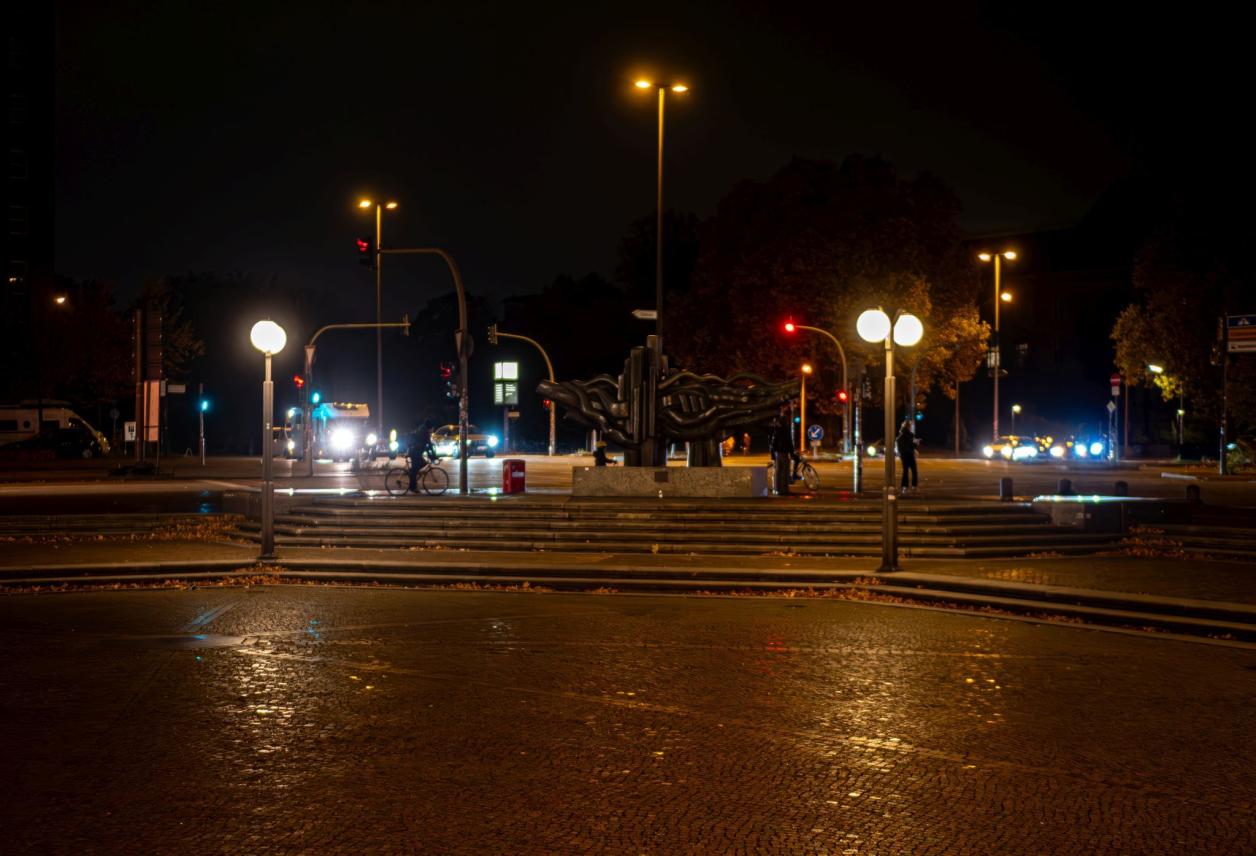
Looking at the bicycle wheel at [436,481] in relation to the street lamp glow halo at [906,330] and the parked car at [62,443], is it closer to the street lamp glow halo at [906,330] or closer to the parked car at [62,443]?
the street lamp glow halo at [906,330]

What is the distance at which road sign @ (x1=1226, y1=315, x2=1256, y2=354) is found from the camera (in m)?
28.8

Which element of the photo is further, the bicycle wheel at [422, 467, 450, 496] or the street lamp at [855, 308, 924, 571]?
the bicycle wheel at [422, 467, 450, 496]

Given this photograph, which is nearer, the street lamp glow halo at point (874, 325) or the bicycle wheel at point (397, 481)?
the street lamp glow halo at point (874, 325)

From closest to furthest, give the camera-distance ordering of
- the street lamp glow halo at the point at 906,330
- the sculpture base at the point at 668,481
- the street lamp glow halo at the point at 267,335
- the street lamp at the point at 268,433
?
1. the street lamp glow halo at the point at 906,330
2. the street lamp at the point at 268,433
3. the street lamp glow halo at the point at 267,335
4. the sculpture base at the point at 668,481

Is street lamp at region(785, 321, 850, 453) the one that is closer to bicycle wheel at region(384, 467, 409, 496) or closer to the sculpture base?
bicycle wheel at region(384, 467, 409, 496)

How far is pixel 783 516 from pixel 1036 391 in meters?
62.7

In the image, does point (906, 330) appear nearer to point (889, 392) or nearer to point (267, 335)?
point (889, 392)

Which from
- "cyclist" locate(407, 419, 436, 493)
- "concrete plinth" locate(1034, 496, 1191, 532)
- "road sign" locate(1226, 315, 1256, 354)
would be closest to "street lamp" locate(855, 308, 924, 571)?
"concrete plinth" locate(1034, 496, 1191, 532)

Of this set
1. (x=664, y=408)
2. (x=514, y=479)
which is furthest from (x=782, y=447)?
(x=514, y=479)

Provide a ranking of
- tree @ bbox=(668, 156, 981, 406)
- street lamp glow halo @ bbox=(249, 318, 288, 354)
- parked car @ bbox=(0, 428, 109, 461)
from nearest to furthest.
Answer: street lamp glow halo @ bbox=(249, 318, 288, 354) → tree @ bbox=(668, 156, 981, 406) → parked car @ bbox=(0, 428, 109, 461)

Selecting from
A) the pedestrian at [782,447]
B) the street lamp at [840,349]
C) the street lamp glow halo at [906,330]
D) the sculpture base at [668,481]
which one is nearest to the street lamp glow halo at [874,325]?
the street lamp glow halo at [906,330]

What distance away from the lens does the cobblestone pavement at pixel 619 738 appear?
6016mm

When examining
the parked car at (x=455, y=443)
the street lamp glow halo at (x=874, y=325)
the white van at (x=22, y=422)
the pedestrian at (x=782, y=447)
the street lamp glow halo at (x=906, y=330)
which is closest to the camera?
the street lamp glow halo at (x=906, y=330)

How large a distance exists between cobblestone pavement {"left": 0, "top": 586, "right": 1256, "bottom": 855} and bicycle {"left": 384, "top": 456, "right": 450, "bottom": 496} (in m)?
14.1
